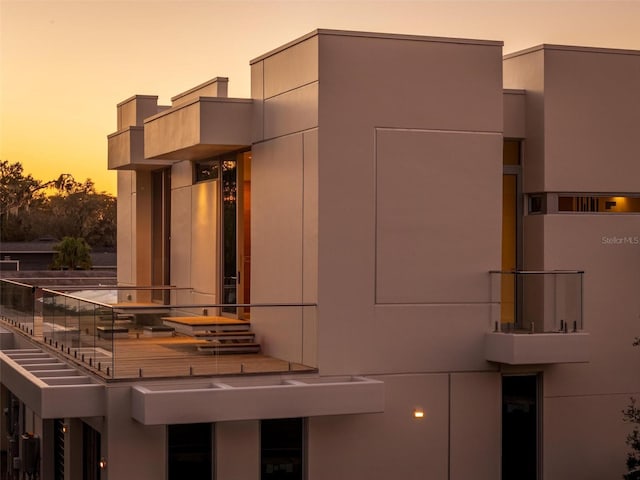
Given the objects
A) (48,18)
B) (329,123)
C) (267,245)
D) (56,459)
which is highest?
(48,18)

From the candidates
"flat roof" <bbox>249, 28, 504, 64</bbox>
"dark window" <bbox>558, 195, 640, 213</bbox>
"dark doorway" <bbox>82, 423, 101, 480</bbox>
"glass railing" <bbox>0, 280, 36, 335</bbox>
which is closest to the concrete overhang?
"dark window" <bbox>558, 195, 640, 213</bbox>

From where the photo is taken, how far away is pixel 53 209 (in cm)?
6812

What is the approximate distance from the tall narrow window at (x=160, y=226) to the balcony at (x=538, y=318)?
9.10 meters

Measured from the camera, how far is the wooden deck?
15.3 meters

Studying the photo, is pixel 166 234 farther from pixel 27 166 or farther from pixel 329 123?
pixel 27 166

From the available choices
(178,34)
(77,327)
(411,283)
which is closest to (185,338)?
(77,327)

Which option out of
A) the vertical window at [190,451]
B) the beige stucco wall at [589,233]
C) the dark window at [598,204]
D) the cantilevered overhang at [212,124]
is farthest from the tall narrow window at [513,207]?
the vertical window at [190,451]

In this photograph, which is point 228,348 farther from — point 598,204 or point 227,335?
point 598,204

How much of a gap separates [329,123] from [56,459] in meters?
7.35

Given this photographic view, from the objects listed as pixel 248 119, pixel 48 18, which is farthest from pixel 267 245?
pixel 48 18

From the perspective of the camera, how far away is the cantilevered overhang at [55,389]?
49.5 feet

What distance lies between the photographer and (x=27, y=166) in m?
71.6

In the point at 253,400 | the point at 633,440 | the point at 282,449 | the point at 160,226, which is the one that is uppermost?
the point at 160,226

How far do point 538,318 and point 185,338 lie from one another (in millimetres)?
4976
